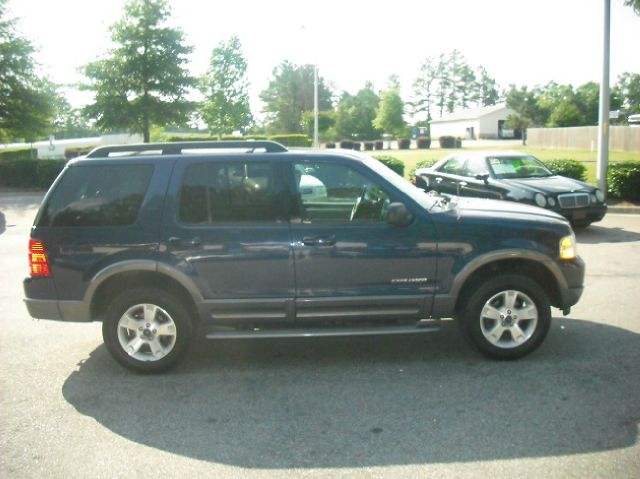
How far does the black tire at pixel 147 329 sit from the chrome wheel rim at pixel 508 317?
2529 millimetres

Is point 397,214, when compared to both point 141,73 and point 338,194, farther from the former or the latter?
point 141,73

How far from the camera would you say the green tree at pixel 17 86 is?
32156 mm

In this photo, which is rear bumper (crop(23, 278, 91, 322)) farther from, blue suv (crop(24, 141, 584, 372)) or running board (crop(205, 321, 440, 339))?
running board (crop(205, 321, 440, 339))

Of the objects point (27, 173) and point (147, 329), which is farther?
point (27, 173)

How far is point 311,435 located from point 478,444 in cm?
107

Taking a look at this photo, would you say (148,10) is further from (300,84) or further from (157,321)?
(300,84)

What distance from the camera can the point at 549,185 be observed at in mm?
12461

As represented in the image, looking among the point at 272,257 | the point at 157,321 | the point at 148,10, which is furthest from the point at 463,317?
the point at 148,10

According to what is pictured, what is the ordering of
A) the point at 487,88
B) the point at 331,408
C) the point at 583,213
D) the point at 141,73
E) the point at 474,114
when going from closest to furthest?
1. the point at 331,408
2. the point at 583,213
3. the point at 141,73
4. the point at 474,114
5. the point at 487,88

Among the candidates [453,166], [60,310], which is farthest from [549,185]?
[60,310]

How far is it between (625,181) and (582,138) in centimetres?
4387

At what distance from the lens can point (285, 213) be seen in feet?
17.6

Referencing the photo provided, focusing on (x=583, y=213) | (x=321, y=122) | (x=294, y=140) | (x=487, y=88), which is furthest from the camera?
(x=487, y=88)

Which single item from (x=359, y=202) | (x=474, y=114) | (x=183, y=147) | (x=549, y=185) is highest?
(x=474, y=114)
